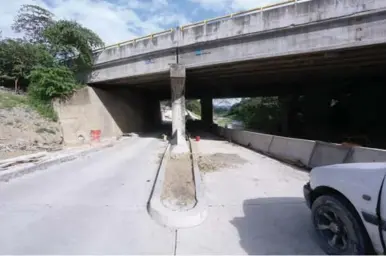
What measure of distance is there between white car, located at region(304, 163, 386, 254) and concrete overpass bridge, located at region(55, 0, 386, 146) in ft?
35.0

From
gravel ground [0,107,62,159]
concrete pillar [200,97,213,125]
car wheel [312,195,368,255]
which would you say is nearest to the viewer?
car wheel [312,195,368,255]

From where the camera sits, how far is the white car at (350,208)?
9.02ft

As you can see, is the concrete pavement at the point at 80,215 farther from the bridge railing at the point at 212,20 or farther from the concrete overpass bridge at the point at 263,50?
the bridge railing at the point at 212,20

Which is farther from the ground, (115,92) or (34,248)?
(115,92)

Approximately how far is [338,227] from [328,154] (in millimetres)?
5099

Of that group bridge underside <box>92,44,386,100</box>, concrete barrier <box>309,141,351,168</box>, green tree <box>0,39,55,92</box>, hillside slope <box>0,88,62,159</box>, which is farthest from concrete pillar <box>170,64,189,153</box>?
green tree <box>0,39,55,92</box>

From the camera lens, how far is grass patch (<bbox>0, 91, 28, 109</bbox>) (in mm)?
17283

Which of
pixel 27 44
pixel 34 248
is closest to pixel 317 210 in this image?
pixel 34 248

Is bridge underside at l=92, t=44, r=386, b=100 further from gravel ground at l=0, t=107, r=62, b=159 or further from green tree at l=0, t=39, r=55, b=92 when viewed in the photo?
gravel ground at l=0, t=107, r=62, b=159

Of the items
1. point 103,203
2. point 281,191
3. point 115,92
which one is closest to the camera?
point 103,203

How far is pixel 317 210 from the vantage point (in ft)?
12.0

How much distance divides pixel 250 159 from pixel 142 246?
7781 mm

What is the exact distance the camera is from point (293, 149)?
9.81m

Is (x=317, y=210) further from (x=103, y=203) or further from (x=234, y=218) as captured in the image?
(x=103, y=203)
